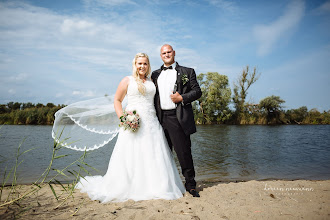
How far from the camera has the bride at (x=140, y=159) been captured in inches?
140

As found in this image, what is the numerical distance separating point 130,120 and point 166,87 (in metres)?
0.94

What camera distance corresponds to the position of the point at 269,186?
170 inches

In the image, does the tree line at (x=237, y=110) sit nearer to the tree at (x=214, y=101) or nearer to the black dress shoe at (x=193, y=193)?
the tree at (x=214, y=101)

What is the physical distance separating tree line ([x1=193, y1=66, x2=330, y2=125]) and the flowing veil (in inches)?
915

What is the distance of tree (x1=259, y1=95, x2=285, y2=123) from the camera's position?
2703 centimetres

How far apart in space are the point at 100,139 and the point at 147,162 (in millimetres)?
1250

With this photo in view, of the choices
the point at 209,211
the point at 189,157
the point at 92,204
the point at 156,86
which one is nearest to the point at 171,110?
the point at 156,86

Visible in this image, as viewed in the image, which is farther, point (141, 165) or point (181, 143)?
point (181, 143)

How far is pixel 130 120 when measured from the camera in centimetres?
361

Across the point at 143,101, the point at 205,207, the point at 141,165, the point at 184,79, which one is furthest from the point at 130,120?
the point at 205,207

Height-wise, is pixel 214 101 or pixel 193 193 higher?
pixel 214 101

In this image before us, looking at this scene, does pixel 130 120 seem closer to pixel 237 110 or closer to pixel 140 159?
pixel 140 159

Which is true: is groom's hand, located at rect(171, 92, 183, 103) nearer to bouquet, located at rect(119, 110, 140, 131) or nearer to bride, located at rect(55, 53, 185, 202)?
bride, located at rect(55, 53, 185, 202)

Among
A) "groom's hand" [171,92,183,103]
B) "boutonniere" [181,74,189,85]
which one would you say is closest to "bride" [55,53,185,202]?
"groom's hand" [171,92,183,103]
